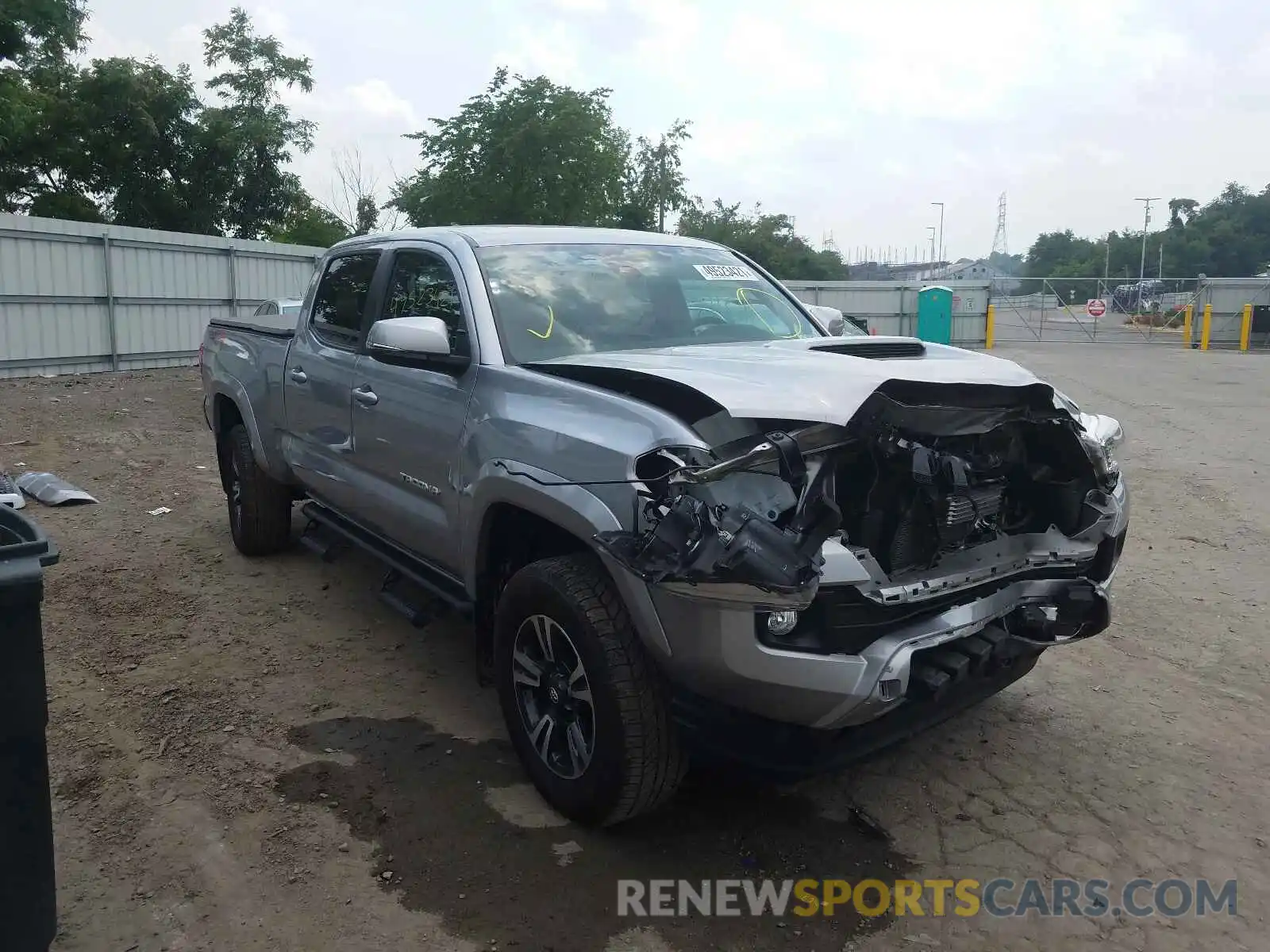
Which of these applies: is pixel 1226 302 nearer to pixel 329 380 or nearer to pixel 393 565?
pixel 329 380

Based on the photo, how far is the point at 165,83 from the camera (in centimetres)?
2884

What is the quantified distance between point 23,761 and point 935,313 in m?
28.8

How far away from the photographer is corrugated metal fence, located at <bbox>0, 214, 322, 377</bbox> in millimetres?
15469

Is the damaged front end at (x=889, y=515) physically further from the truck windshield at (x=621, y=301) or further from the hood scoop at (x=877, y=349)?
the truck windshield at (x=621, y=301)

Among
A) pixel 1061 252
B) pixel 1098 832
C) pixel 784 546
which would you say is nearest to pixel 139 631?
pixel 784 546

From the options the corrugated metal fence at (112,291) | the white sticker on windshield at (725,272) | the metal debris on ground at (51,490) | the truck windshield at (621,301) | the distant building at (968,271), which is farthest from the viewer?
the distant building at (968,271)

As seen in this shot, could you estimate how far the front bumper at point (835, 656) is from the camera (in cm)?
273

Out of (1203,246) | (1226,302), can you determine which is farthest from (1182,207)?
(1226,302)

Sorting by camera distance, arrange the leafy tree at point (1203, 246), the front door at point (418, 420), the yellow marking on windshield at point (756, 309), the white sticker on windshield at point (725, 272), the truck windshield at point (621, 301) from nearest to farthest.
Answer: the front door at point (418, 420)
the truck windshield at point (621, 301)
the yellow marking on windshield at point (756, 309)
the white sticker on windshield at point (725, 272)
the leafy tree at point (1203, 246)

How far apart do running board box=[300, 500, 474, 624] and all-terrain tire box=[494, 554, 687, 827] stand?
2.72 feet

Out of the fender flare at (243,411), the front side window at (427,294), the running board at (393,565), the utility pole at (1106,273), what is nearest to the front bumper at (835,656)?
the running board at (393,565)

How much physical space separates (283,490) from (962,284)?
27.9 metres

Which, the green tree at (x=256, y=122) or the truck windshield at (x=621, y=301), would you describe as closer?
the truck windshield at (x=621, y=301)

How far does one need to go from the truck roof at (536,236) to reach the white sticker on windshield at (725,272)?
0.18m
